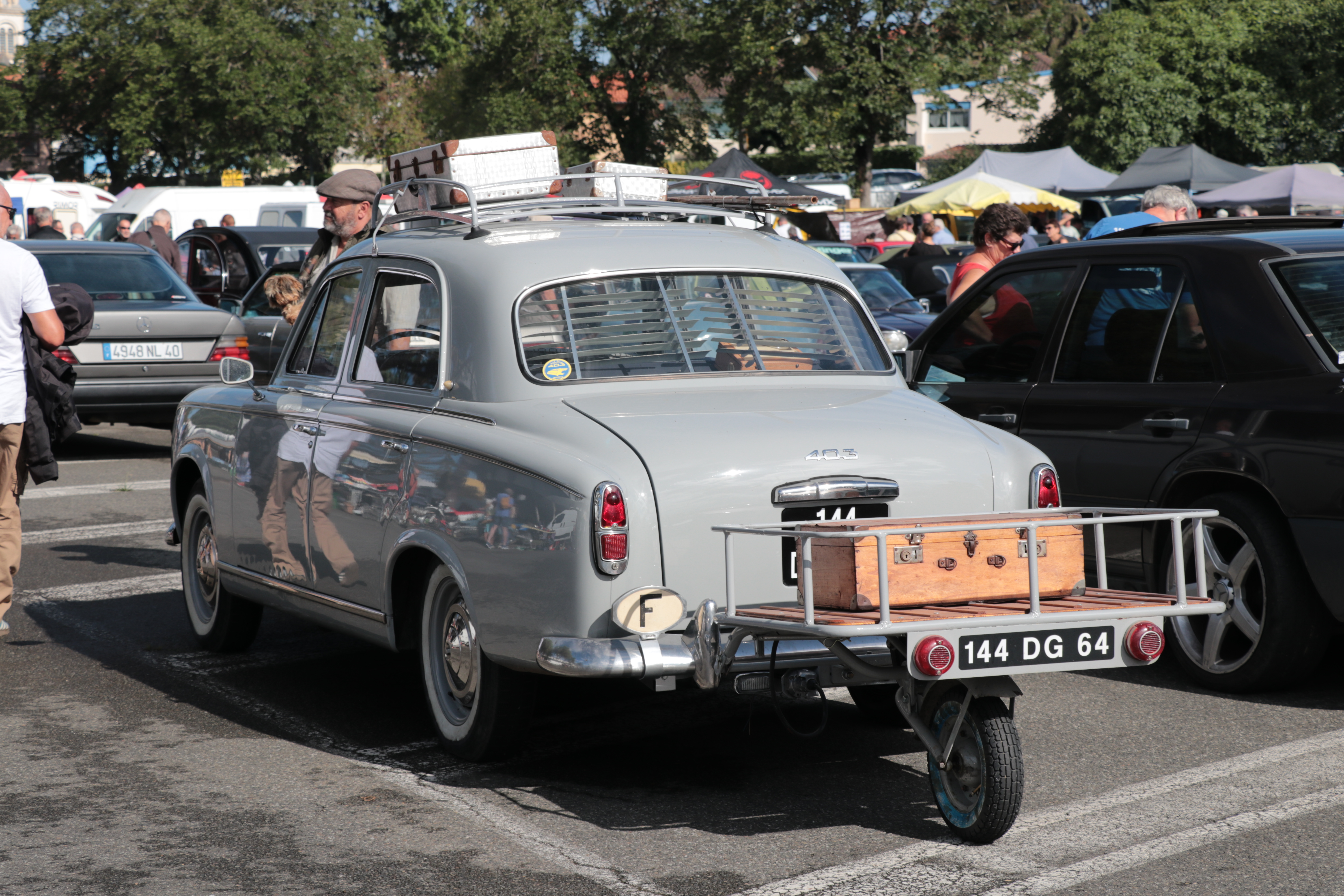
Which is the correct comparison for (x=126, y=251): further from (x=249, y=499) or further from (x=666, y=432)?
(x=666, y=432)

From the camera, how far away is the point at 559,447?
483 centimetres

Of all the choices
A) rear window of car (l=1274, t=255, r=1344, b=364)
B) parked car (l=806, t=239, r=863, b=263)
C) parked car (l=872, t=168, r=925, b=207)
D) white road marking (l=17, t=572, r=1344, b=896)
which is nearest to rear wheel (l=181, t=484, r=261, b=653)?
white road marking (l=17, t=572, r=1344, b=896)

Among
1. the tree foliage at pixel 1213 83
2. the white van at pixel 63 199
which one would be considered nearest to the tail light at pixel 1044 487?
the white van at pixel 63 199

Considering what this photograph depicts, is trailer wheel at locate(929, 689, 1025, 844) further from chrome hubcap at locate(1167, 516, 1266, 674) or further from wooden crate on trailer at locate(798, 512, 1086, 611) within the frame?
chrome hubcap at locate(1167, 516, 1266, 674)

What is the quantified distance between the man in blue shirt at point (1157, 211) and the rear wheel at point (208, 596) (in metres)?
5.49

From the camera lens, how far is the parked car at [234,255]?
18984 millimetres

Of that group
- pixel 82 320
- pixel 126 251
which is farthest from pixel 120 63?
pixel 82 320

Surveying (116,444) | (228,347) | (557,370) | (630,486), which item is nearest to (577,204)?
(557,370)

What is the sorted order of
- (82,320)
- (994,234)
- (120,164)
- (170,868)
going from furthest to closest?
(120,164), (994,234), (82,320), (170,868)

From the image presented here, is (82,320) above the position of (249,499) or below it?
above

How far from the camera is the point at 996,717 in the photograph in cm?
441

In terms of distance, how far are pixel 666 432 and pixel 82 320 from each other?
3.93 meters

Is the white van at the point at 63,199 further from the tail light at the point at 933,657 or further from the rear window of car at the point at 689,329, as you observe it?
the tail light at the point at 933,657

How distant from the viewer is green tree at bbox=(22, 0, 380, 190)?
1996 inches
